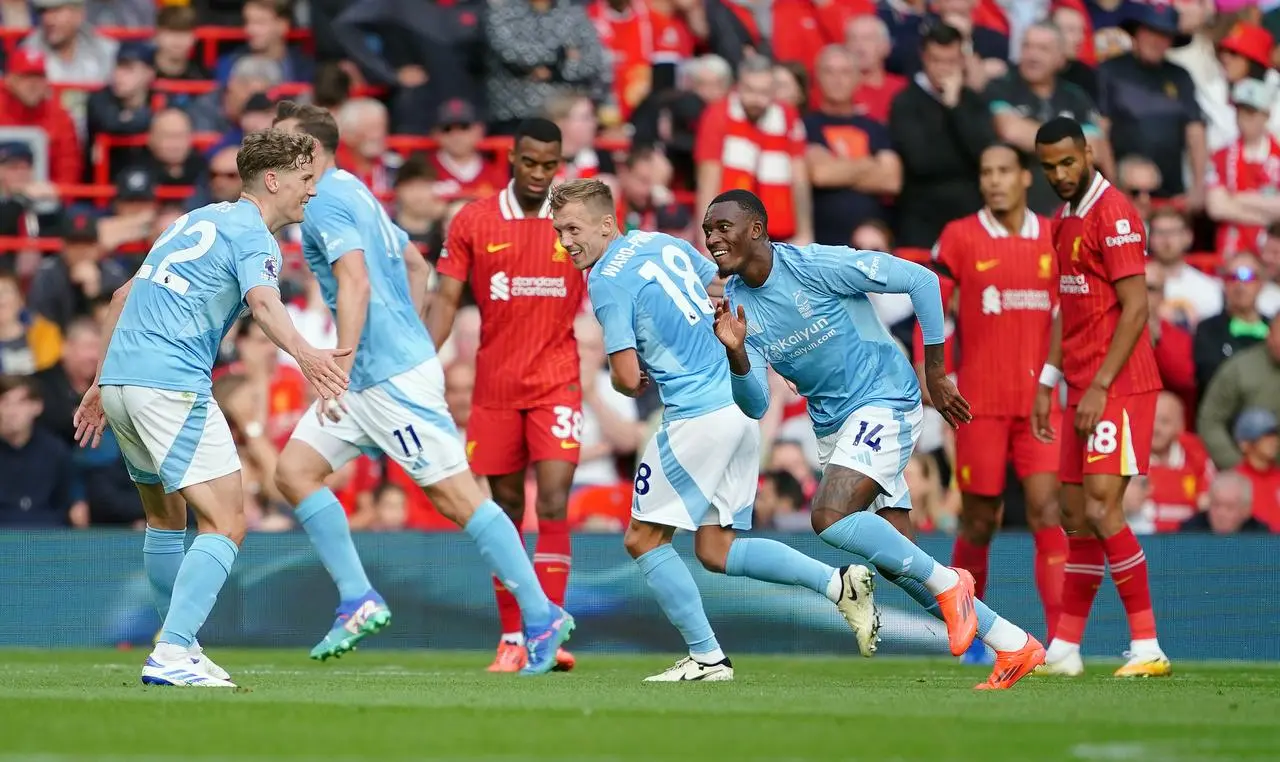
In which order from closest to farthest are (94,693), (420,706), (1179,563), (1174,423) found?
1. (420,706)
2. (94,693)
3. (1179,563)
4. (1174,423)

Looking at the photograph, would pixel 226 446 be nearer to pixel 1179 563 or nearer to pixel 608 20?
pixel 1179 563

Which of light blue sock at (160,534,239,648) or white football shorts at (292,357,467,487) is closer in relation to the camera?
light blue sock at (160,534,239,648)

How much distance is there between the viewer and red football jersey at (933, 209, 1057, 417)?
1208 centimetres

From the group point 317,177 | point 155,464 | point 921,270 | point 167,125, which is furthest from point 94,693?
point 167,125

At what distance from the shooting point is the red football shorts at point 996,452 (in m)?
11.9

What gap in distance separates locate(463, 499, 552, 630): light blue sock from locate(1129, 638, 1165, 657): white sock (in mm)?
3205

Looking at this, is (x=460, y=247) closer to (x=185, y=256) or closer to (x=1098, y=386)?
(x=185, y=256)

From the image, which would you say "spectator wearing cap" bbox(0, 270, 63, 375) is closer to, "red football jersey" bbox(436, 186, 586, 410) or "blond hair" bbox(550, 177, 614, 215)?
"red football jersey" bbox(436, 186, 586, 410)

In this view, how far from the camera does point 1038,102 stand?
1688 cm

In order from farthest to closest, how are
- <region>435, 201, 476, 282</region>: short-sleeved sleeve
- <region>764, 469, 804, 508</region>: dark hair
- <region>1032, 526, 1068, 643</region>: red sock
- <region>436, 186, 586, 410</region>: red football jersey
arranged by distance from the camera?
<region>764, 469, 804, 508</region>: dark hair < <region>1032, 526, 1068, 643</region>: red sock < <region>435, 201, 476, 282</region>: short-sleeved sleeve < <region>436, 186, 586, 410</region>: red football jersey

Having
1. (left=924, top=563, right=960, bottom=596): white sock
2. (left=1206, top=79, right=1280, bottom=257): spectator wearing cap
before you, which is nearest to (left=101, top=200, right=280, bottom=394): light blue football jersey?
(left=924, top=563, right=960, bottom=596): white sock

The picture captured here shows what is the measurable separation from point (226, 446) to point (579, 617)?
14.9ft

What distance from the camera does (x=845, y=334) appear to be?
9.62 metres

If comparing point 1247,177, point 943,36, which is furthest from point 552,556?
point 1247,177
